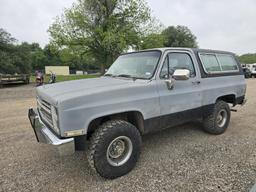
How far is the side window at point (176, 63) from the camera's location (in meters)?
3.57

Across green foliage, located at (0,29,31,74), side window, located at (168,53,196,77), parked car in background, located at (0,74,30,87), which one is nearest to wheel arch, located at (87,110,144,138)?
side window, located at (168,53,196,77)

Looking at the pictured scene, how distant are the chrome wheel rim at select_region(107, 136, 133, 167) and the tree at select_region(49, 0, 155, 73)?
18.9 metres

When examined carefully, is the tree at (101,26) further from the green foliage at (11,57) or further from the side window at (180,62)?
the side window at (180,62)

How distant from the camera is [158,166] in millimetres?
3320

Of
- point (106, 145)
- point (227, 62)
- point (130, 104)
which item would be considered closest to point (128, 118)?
point (130, 104)

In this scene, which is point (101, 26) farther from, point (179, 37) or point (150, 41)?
point (179, 37)

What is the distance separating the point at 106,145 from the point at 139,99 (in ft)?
2.80

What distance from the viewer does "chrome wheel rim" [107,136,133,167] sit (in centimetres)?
304

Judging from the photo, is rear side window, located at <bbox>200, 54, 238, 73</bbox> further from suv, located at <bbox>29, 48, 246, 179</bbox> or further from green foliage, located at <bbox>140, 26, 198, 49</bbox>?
green foliage, located at <bbox>140, 26, 198, 49</bbox>

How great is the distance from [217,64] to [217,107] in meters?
1.00

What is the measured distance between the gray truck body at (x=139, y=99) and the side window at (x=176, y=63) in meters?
0.08

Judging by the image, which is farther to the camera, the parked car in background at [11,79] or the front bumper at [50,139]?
the parked car in background at [11,79]

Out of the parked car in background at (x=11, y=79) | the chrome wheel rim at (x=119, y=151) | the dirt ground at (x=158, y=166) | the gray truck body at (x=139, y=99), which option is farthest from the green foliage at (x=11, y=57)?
the chrome wheel rim at (x=119, y=151)

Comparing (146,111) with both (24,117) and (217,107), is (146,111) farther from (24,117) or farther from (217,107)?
(24,117)
